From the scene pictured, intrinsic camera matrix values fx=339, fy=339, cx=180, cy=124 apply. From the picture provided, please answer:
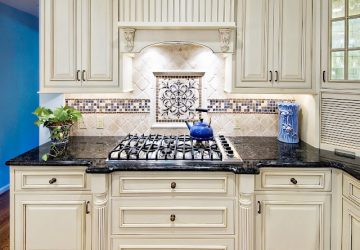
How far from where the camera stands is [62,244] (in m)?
2.22

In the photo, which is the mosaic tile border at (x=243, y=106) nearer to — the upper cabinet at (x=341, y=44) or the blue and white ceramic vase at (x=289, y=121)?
the blue and white ceramic vase at (x=289, y=121)

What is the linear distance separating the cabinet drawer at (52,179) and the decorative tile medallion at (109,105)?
0.88 m

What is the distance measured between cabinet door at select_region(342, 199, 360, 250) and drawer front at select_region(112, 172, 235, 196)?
0.71 meters

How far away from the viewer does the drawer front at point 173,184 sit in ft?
6.98

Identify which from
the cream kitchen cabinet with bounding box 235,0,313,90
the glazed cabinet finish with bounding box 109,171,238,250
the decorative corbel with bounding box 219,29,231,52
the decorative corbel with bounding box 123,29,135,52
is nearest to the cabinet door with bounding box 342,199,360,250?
the glazed cabinet finish with bounding box 109,171,238,250

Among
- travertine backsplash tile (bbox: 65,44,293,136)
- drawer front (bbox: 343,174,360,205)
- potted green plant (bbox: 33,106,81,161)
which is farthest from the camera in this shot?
travertine backsplash tile (bbox: 65,44,293,136)

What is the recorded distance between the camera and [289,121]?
9.09ft

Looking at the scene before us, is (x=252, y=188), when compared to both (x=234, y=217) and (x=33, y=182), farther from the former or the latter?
(x=33, y=182)

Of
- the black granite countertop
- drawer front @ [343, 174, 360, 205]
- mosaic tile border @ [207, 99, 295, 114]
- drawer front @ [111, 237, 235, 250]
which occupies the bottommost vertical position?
drawer front @ [111, 237, 235, 250]

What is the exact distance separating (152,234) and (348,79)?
1681 mm

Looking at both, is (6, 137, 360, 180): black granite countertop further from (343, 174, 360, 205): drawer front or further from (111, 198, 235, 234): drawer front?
(111, 198, 235, 234): drawer front

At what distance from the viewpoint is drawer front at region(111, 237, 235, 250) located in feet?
7.08

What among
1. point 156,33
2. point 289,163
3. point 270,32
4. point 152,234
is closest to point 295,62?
point 270,32

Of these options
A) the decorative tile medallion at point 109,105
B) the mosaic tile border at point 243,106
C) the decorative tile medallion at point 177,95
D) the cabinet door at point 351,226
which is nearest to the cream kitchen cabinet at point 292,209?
the cabinet door at point 351,226
